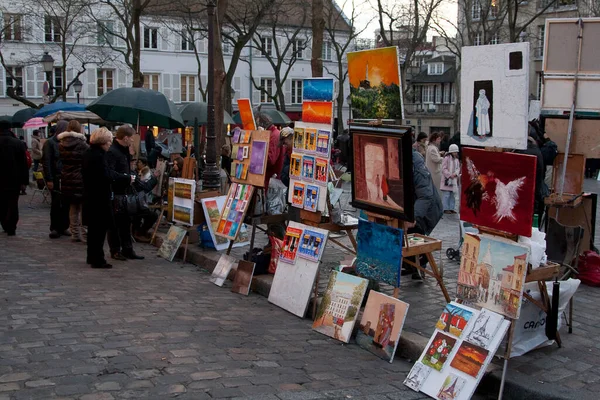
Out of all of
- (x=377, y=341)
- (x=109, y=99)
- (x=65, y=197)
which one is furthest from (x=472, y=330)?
(x=109, y=99)

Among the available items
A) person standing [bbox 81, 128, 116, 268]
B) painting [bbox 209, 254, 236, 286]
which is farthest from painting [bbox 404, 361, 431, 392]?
person standing [bbox 81, 128, 116, 268]

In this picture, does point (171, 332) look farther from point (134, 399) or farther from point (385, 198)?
point (385, 198)

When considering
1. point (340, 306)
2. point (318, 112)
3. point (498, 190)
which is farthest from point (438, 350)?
point (318, 112)

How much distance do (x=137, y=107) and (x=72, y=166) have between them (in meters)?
2.05

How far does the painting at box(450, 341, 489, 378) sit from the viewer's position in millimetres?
4864

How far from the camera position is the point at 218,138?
53.0ft

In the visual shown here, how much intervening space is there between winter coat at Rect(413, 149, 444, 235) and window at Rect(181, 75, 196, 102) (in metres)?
45.7

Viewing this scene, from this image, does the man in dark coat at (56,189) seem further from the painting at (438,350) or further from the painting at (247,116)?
the painting at (438,350)

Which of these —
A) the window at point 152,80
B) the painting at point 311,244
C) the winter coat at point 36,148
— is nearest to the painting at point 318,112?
the painting at point 311,244

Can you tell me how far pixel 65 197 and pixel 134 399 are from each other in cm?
655

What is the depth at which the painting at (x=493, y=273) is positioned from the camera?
4980 mm

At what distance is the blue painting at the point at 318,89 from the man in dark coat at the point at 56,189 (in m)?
5.08

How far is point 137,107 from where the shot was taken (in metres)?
12.0

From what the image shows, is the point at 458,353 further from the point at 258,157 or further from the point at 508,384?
the point at 258,157
